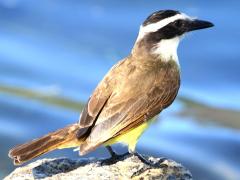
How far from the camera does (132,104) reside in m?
9.48

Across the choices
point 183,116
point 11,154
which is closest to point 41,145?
point 11,154

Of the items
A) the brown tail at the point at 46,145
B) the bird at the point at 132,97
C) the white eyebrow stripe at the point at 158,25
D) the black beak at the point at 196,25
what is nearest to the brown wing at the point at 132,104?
the bird at the point at 132,97

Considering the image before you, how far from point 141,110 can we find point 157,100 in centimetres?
20

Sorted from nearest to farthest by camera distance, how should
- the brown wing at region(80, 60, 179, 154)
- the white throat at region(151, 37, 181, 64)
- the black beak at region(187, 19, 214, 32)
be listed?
1. the brown wing at region(80, 60, 179, 154)
2. the white throat at region(151, 37, 181, 64)
3. the black beak at region(187, 19, 214, 32)

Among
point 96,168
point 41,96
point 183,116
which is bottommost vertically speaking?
point 96,168

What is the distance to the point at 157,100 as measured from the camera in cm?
Result: 966

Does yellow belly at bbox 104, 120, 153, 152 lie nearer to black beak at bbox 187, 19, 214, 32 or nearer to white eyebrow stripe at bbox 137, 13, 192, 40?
white eyebrow stripe at bbox 137, 13, 192, 40

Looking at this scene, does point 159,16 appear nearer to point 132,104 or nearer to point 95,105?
point 132,104

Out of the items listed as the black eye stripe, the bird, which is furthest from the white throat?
the black eye stripe

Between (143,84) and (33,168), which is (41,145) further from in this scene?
(143,84)

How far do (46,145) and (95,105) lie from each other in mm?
467

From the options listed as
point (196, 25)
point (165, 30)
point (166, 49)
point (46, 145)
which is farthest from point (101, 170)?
point (196, 25)

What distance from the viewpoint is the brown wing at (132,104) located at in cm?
923

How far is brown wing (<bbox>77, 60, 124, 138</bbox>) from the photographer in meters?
9.29
